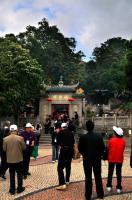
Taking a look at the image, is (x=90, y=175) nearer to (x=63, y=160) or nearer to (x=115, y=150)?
(x=115, y=150)

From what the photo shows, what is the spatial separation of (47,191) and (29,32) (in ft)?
152

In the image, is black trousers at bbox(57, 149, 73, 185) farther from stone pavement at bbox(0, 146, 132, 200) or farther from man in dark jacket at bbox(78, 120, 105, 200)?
man in dark jacket at bbox(78, 120, 105, 200)

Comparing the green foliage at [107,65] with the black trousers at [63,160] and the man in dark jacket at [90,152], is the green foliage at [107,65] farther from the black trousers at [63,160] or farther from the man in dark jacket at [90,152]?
the man in dark jacket at [90,152]

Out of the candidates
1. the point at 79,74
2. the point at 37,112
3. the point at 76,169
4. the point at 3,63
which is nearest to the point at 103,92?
the point at 79,74

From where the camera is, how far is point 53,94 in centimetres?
3800

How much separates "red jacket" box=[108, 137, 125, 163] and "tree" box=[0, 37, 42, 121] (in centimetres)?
1975

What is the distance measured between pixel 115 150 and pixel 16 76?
21.2 meters

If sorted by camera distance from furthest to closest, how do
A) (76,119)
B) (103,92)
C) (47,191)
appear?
(103,92)
(76,119)
(47,191)

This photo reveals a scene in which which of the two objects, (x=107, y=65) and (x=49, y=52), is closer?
(x=49, y=52)

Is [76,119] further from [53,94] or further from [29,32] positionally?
[29,32]

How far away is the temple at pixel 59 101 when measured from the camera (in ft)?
123

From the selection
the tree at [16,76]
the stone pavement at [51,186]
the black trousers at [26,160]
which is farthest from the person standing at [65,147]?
the tree at [16,76]

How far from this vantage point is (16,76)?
31016mm

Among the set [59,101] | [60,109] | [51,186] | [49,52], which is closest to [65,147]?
[51,186]
